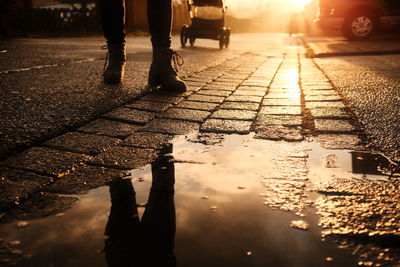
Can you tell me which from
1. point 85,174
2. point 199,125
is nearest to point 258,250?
point 85,174

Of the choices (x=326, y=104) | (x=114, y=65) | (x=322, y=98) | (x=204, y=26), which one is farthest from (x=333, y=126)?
(x=204, y=26)

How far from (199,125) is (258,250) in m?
1.27

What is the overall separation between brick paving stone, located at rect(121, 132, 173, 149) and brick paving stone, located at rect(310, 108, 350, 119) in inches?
38.7

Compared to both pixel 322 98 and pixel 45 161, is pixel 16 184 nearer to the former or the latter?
pixel 45 161

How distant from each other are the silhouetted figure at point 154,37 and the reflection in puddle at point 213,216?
1560mm

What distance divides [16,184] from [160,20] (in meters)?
2.07

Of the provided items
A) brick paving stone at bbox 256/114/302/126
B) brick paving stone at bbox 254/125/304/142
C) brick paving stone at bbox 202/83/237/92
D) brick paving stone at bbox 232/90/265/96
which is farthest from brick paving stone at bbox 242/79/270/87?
brick paving stone at bbox 254/125/304/142

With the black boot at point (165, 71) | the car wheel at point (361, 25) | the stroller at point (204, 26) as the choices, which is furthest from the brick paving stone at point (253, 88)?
the car wheel at point (361, 25)

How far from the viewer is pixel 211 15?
1061cm

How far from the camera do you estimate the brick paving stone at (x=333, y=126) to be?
2.06m

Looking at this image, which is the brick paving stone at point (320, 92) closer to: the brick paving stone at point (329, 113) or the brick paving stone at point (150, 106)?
the brick paving stone at point (329, 113)

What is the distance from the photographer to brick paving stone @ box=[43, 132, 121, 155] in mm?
1687

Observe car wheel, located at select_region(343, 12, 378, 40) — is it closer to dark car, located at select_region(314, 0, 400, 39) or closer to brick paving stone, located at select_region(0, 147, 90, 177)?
dark car, located at select_region(314, 0, 400, 39)

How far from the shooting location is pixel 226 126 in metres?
2.15
